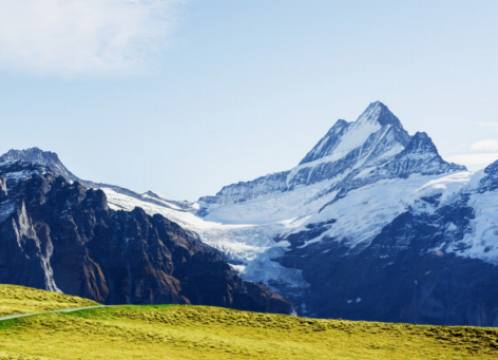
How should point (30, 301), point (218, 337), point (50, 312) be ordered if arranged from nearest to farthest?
point (218, 337), point (50, 312), point (30, 301)

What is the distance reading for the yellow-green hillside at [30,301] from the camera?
96.8 m

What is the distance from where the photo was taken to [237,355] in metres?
82.2

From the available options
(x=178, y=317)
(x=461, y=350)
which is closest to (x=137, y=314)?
(x=178, y=317)

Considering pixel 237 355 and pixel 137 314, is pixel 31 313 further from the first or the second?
pixel 237 355

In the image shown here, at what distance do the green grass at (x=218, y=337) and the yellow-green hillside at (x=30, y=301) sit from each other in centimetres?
498

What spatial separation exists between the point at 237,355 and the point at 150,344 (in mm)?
8349

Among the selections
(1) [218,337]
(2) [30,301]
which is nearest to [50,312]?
(2) [30,301]

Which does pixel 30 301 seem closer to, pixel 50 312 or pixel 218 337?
pixel 50 312

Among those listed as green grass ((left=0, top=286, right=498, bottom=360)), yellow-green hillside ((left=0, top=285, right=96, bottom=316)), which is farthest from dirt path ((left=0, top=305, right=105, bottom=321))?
yellow-green hillside ((left=0, top=285, right=96, bottom=316))

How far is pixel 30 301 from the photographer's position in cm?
10531

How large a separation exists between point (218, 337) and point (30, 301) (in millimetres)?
25914

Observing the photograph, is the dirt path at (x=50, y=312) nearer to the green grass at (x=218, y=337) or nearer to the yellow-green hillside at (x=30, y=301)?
the green grass at (x=218, y=337)

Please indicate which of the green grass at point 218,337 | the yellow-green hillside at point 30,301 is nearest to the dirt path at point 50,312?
the green grass at point 218,337

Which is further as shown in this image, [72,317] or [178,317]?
[178,317]
